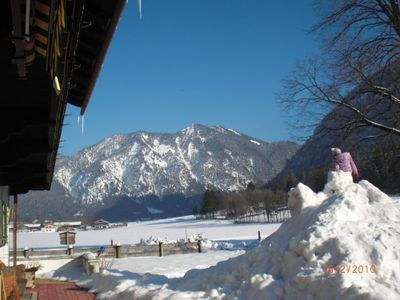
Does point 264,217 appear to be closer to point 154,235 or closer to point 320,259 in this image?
point 154,235

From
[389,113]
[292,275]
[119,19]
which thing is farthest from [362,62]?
[119,19]

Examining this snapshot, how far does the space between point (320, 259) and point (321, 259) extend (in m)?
0.02

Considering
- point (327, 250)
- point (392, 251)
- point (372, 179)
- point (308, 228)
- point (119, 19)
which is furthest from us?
point (372, 179)

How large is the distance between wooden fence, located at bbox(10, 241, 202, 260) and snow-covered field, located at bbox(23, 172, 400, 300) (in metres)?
13.3

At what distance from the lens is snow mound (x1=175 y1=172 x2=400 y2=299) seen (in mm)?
6488

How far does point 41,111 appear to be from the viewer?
696 centimetres

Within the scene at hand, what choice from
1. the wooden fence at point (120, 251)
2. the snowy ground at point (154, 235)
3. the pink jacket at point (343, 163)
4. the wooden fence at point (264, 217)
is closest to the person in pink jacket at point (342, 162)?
the pink jacket at point (343, 163)

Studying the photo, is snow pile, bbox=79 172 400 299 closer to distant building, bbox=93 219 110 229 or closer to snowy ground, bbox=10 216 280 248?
snowy ground, bbox=10 216 280 248

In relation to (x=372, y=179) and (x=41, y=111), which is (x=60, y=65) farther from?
(x=372, y=179)

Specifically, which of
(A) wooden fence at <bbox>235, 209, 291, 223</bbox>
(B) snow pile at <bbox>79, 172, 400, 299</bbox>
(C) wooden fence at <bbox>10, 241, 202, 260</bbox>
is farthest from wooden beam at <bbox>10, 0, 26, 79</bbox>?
(A) wooden fence at <bbox>235, 209, 291, 223</bbox>

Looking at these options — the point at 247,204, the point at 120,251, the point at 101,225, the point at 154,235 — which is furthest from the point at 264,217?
the point at 120,251

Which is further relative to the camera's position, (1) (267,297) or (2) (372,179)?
(2) (372,179)

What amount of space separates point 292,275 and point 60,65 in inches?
182

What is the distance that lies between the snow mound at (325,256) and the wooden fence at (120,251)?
14.6 metres
